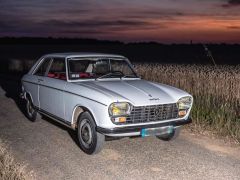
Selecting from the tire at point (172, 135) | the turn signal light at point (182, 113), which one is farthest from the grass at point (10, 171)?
the tire at point (172, 135)

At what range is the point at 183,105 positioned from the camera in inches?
242

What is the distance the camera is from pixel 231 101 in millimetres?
8781

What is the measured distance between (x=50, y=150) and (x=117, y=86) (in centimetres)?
158

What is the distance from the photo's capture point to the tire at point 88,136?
5.67m

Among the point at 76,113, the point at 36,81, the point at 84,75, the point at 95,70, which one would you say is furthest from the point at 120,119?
the point at 36,81

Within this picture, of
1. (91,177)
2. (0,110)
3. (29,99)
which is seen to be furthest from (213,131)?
(0,110)

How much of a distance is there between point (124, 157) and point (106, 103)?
97cm

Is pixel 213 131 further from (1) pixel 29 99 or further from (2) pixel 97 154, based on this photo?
(1) pixel 29 99

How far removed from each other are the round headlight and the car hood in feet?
0.25

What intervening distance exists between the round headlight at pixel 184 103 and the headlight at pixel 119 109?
102 cm

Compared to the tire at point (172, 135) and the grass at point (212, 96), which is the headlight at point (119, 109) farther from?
the grass at point (212, 96)

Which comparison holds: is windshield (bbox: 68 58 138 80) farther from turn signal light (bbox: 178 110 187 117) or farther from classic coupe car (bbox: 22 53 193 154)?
turn signal light (bbox: 178 110 187 117)

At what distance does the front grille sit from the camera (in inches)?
219

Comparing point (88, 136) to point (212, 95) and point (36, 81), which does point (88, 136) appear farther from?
point (212, 95)
